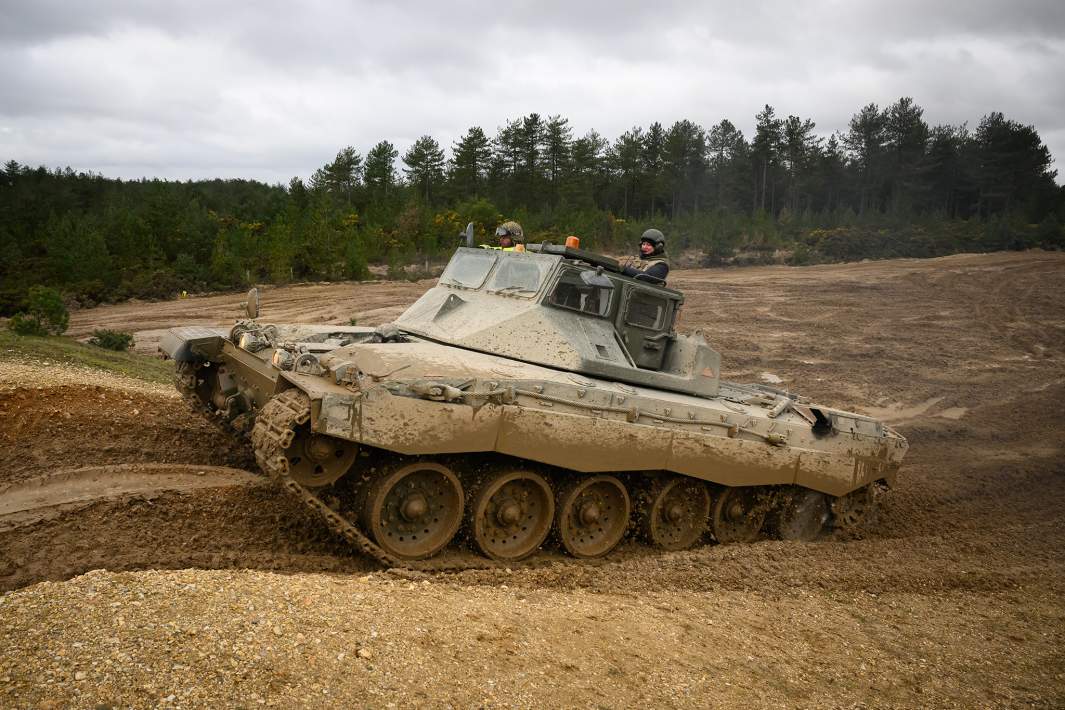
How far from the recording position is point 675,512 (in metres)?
8.66

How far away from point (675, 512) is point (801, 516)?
1983mm

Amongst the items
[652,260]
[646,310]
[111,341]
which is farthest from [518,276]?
[111,341]

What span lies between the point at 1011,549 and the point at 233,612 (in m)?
8.41

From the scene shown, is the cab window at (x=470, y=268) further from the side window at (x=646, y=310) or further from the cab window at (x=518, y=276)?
the side window at (x=646, y=310)

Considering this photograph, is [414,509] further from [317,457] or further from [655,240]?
[655,240]

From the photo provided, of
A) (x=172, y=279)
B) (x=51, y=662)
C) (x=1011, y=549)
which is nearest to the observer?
A: (x=51, y=662)

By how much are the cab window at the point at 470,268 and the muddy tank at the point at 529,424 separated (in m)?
0.02

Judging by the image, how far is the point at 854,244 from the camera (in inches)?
1566

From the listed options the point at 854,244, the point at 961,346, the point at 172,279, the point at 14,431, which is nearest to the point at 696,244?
the point at 854,244

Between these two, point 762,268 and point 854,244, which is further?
point 854,244

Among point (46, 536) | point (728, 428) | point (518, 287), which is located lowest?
point (46, 536)

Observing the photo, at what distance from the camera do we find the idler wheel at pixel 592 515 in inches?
312

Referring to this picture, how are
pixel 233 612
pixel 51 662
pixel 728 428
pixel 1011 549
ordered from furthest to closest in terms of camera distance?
pixel 1011 549 < pixel 728 428 < pixel 233 612 < pixel 51 662

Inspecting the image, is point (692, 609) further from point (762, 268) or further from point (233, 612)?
point (762, 268)
